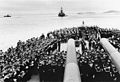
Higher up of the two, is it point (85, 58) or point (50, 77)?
point (85, 58)

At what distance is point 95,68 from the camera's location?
960 centimetres

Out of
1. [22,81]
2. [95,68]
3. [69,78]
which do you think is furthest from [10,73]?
[95,68]

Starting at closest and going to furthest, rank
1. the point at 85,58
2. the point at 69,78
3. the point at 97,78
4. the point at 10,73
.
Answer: the point at 69,78 → the point at 10,73 → the point at 97,78 → the point at 85,58

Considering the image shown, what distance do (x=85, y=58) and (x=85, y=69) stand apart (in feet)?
2.49

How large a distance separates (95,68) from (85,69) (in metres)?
0.50

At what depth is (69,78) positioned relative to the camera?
6684 millimetres

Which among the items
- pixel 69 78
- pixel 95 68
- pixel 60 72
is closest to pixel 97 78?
pixel 95 68

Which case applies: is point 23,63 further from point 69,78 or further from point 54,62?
point 69,78

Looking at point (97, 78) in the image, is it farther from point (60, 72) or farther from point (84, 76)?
point (60, 72)

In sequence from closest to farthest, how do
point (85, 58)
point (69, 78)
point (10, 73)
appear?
point (69, 78) < point (10, 73) < point (85, 58)

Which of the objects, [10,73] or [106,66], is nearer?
[10,73]

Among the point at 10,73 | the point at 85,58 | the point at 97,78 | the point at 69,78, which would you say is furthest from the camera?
the point at 85,58

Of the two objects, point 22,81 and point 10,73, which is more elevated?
point 10,73

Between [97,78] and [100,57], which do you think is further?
[100,57]
